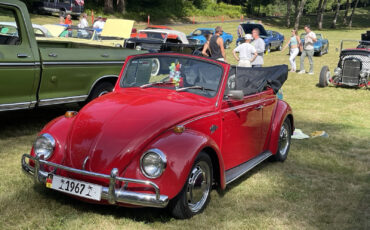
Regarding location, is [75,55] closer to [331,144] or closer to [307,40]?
[331,144]

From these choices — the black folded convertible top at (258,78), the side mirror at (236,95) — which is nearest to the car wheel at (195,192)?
the side mirror at (236,95)

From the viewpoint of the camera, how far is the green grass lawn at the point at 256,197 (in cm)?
395

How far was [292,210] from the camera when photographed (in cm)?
454

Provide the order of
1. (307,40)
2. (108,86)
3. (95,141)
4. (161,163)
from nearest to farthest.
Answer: (161,163) → (95,141) → (108,86) → (307,40)

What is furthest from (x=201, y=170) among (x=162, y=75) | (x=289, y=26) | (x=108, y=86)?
(x=289, y=26)

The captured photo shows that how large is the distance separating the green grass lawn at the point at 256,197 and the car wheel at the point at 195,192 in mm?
99

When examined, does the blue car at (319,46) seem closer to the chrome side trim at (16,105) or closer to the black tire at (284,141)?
the black tire at (284,141)

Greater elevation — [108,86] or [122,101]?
[122,101]

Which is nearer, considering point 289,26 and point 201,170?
point 201,170

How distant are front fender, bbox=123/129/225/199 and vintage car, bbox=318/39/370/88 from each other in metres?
11.3

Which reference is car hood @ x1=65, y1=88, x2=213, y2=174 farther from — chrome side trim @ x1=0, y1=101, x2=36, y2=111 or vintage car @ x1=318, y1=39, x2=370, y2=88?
vintage car @ x1=318, y1=39, x2=370, y2=88

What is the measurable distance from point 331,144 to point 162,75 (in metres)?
3.99

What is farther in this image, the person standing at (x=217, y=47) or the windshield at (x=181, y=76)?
the person standing at (x=217, y=47)

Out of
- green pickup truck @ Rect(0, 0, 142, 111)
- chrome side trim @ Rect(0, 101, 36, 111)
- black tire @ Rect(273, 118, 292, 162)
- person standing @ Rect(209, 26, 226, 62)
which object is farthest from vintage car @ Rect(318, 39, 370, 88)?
chrome side trim @ Rect(0, 101, 36, 111)
